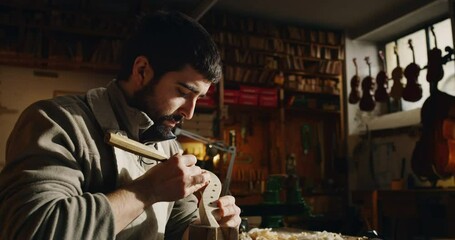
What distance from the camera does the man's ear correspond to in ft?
4.43

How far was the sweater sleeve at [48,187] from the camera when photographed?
913 mm

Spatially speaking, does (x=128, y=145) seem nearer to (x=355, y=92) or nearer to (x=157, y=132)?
(x=157, y=132)

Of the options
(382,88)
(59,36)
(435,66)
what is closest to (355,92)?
(382,88)

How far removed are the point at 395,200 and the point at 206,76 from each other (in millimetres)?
3889

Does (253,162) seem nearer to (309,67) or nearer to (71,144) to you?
(309,67)

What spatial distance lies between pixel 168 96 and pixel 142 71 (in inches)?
4.7

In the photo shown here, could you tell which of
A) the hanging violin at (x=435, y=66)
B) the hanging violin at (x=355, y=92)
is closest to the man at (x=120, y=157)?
the hanging violin at (x=435, y=66)

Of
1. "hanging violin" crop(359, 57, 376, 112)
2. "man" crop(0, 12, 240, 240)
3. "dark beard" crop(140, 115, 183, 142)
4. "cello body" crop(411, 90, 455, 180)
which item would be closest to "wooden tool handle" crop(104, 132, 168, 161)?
"man" crop(0, 12, 240, 240)

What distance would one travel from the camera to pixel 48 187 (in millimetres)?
957

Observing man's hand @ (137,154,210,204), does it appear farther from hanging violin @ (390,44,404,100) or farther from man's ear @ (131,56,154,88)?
hanging violin @ (390,44,404,100)

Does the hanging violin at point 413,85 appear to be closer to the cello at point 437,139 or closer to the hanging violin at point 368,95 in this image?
the cello at point 437,139

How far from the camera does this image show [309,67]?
21.5ft

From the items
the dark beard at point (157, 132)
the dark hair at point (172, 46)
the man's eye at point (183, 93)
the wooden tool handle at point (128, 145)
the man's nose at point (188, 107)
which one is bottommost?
the wooden tool handle at point (128, 145)

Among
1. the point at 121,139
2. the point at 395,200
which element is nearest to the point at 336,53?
the point at 395,200
